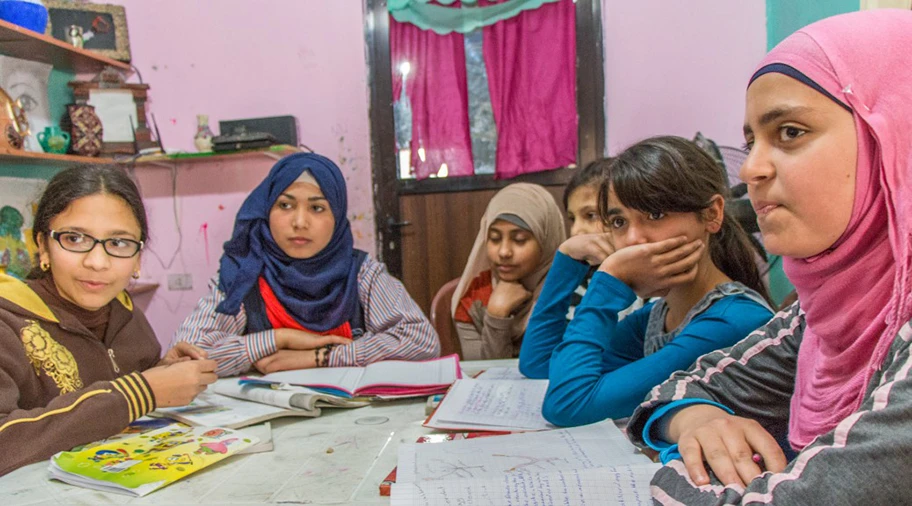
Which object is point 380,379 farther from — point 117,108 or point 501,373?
point 117,108

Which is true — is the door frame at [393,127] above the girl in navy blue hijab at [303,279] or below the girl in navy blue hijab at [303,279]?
above

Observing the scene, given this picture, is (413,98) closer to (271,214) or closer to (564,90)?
(564,90)

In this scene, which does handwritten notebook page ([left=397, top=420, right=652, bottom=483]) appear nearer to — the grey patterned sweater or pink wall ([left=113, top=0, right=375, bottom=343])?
the grey patterned sweater

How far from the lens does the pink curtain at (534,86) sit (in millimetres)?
3070

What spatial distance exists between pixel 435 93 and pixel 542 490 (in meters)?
2.75

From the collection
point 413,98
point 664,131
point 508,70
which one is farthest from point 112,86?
point 664,131

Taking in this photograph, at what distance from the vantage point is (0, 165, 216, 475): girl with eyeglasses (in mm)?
982

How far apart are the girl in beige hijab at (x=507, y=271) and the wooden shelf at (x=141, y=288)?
1.99 m

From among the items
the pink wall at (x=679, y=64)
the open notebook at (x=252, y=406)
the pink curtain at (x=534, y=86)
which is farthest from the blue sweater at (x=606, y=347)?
the pink wall at (x=679, y=64)

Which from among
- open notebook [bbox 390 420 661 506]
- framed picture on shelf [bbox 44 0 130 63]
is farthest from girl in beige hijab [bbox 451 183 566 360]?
framed picture on shelf [bbox 44 0 130 63]

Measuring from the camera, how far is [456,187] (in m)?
3.28

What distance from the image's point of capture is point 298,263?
1977 mm

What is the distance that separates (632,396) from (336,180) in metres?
1.33

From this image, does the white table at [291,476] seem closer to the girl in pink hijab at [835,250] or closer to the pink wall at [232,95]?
the girl in pink hijab at [835,250]
